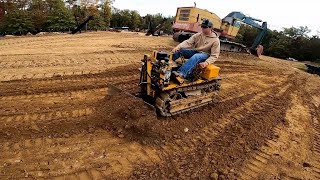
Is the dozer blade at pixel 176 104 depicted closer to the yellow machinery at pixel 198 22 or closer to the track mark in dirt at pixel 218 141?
the track mark in dirt at pixel 218 141

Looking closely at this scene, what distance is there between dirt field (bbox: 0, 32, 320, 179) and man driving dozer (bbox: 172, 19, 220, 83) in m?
0.96

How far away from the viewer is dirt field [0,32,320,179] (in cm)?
411

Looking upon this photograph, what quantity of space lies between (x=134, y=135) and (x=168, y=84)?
47.4 inches

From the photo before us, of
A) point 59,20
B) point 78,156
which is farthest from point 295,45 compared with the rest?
point 78,156

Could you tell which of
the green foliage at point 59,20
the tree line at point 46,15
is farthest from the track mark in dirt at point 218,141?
the green foliage at point 59,20

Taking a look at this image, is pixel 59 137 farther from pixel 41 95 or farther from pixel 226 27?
pixel 226 27

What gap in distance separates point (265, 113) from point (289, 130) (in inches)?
34.1

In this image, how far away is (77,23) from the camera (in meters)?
30.8

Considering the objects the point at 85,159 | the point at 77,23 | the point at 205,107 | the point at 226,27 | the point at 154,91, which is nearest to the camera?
the point at 85,159

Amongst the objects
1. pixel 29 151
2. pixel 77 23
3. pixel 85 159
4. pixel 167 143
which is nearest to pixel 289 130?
→ pixel 167 143

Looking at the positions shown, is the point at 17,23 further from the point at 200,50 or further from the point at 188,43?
the point at 200,50

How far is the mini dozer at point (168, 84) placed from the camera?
5496 mm

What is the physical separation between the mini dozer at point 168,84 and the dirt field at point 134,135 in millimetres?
246

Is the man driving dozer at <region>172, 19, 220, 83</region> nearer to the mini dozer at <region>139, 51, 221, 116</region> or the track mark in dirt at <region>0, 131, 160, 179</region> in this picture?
the mini dozer at <region>139, 51, 221, 116</region>
